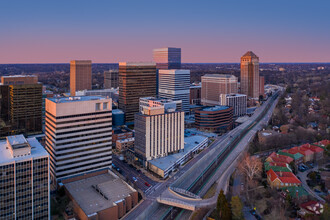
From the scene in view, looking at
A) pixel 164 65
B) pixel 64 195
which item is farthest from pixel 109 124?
pixel 164 65

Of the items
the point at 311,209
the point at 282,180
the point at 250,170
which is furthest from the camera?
the point at 250,170

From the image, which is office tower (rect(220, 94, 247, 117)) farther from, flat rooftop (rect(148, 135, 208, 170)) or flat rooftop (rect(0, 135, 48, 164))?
flat rooftop (rect(0, 135, 48, 164))

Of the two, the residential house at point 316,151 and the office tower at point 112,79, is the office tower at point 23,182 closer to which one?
the residential house at point 316,151

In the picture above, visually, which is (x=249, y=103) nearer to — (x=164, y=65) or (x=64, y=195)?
(x=164, y=65)

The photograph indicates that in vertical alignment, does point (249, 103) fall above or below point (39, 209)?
above

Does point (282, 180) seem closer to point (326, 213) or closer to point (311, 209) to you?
point (311, 209)

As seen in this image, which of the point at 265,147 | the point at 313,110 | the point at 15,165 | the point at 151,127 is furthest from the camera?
the point at 313,110

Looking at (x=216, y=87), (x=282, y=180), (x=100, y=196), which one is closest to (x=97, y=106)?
(x=100, y=196)
